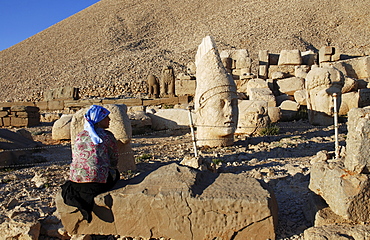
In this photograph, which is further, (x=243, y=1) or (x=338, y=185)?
(x=243, y=1)

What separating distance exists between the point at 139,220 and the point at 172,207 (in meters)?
0.36

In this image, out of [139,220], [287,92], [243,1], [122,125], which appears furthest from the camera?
[243,1]

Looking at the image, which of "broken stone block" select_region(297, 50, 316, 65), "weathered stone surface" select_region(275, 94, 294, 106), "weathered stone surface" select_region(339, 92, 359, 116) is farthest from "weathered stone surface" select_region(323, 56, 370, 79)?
"weathered stone surface" select_region(339, 92, 359, 116)

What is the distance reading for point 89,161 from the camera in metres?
3.12

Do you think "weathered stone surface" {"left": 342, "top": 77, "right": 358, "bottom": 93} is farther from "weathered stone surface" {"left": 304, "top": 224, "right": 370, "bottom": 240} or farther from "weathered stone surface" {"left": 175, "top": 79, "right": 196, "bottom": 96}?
"weathered stone surface" {"left": 304, "top": 224, "right": 370, "bottom": 240}

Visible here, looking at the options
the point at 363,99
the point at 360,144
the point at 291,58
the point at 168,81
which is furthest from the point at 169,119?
the point at 291,58

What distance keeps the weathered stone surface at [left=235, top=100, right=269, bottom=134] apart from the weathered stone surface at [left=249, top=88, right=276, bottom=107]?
2878 millimetres

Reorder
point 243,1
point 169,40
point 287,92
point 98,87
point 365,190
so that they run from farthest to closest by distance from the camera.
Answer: point 243,1 < point 169,40 < point 98,87 < point 287,92 < point 365,190

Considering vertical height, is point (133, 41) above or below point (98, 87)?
above

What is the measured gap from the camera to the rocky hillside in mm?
26797

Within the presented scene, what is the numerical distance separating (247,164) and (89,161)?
325 cm

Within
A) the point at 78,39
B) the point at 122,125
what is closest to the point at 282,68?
the point at 122,125

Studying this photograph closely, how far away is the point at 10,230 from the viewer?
310cm

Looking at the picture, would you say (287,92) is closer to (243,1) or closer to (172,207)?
(172,207)
